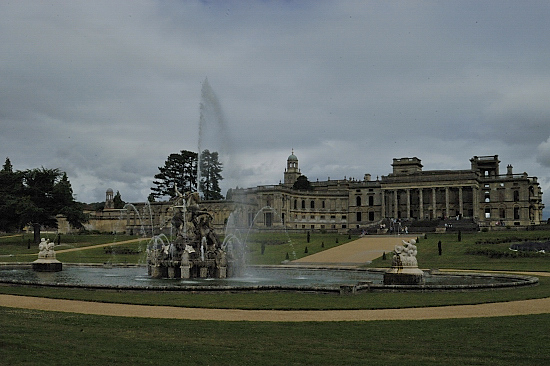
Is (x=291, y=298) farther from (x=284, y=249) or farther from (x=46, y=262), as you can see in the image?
(x=284, y=249)

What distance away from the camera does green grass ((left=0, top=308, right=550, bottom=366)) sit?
11.9m

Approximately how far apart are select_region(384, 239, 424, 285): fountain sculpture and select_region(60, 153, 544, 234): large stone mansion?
7534 cm

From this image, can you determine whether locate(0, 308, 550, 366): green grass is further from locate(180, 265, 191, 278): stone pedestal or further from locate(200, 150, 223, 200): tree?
locate(200, 150, 223, 200): tree

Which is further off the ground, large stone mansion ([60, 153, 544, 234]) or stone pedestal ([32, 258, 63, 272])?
large stone mansion ([60, 153, 544, 234])

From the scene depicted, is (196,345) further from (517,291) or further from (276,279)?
(276,279)

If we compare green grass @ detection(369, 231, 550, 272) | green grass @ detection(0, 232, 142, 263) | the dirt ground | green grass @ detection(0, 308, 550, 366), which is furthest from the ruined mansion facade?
green grass @ detection(0, 308, 550, 366)

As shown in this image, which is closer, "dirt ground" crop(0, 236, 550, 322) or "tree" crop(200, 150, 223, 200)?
"dirt ground" crop(0, 236, 550, 322)

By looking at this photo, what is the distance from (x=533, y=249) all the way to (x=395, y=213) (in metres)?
67.9

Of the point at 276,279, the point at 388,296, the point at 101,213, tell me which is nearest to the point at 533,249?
the point at 276,279

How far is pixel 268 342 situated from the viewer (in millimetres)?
13766

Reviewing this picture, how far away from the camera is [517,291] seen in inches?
987

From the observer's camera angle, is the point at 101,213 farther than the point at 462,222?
Yes

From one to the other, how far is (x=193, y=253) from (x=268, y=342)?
66.0 ft

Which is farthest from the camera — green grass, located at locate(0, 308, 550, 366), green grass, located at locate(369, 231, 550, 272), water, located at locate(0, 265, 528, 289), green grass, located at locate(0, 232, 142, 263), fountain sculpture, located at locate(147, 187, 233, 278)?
green grass, located at locate(0, 232, 142, 263)
